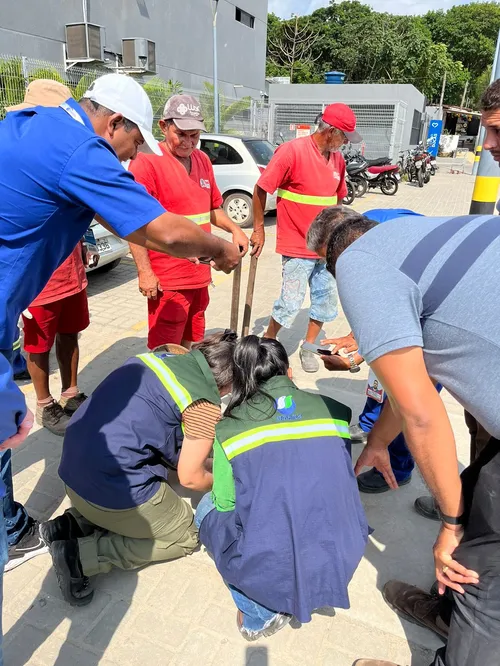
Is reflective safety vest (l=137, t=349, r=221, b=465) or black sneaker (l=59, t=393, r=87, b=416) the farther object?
black sneaker (l=59, t=393, r=87, b=416)

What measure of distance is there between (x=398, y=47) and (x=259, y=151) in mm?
36940

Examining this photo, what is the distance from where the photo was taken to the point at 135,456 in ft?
6.65

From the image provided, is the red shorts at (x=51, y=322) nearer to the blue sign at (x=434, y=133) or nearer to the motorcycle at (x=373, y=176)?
the motorcycle at (x=373, y=176)

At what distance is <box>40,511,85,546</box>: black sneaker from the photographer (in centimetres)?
213

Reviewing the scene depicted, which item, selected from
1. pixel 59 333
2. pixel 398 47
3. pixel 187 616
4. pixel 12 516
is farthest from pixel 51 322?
pixel 398 47

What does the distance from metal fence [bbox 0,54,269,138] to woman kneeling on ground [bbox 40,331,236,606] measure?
871 cm

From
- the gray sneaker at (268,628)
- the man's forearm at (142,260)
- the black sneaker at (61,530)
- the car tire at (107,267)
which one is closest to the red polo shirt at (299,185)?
the man's forearm at (142,260)

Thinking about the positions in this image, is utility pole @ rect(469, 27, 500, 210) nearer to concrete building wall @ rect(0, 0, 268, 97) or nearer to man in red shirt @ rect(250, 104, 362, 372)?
man in red shirt @ rect(250, 104, 362, 372)

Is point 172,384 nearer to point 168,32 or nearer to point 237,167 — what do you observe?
point 237,167

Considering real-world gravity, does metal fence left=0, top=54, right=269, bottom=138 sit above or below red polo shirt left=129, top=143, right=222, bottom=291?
above

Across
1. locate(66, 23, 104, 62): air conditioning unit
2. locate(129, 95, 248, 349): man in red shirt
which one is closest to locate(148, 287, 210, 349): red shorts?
locate(129, 95, 248, 349): man in red shirt

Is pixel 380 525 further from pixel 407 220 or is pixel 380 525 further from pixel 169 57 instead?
pixel 169 57

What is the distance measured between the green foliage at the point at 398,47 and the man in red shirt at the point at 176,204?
4227 cm

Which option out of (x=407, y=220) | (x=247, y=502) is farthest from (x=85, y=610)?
(x=407, y=220)
